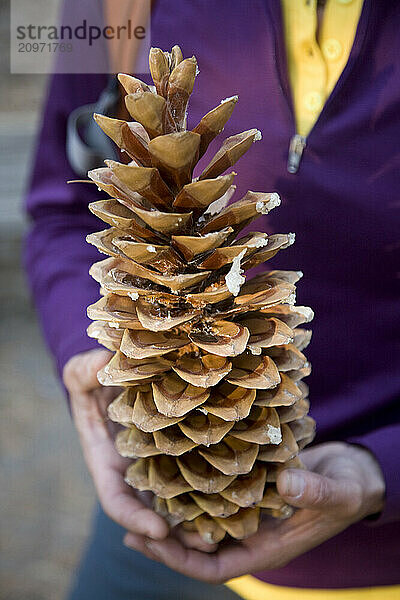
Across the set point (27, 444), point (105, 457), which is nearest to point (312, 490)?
point (105, 457)

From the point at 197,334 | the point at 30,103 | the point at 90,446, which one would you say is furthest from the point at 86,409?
the point at 30,103

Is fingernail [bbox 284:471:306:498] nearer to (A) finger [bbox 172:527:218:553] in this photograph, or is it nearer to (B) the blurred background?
(A) finger [bbox 172:527:218:553]

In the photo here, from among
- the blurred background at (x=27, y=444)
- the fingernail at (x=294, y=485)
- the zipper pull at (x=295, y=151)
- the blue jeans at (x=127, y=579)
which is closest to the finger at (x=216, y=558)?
the fingernail at (x=294, y=485)

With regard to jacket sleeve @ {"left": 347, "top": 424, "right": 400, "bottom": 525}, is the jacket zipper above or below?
above

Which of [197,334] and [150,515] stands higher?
[197,334]

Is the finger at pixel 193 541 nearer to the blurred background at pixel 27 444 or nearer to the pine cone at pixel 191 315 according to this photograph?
the pine cone at pixel 191 315

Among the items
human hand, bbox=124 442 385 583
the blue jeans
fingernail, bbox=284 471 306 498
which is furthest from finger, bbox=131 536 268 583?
the blue jeans

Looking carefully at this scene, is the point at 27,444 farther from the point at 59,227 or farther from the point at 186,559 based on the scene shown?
the point at 186,559

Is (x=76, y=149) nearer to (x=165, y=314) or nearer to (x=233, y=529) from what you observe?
(x=165, y=314)
